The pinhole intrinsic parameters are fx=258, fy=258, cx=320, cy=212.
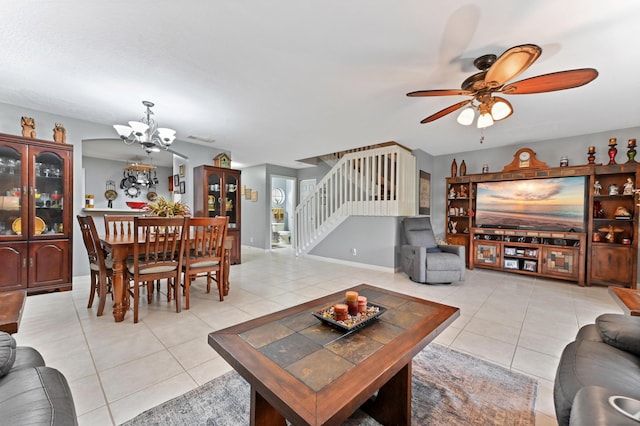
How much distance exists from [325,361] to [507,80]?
2260 mm

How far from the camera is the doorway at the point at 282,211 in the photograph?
335 inches

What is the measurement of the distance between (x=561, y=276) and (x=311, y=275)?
4.03 metres

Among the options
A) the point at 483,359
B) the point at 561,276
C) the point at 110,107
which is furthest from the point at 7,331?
the point at 561,276

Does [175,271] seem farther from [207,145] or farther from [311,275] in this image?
[207,145]

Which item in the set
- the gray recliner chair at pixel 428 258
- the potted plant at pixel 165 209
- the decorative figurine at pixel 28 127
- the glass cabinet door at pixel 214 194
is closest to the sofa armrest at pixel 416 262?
the gray recliner chair at pixel 428 258

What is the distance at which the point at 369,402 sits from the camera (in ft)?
4.89

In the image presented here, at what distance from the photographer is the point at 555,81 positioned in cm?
182

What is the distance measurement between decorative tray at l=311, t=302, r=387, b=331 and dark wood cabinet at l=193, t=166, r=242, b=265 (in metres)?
4.01

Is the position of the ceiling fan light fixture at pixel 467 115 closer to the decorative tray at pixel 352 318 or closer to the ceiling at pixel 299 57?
the ceiling at pixel 299 57

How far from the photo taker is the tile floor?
5.32 feet

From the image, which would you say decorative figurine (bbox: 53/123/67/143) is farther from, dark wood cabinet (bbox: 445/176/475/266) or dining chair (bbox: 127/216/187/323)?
dark wood cabinet (bbox: 445/176/475/266)

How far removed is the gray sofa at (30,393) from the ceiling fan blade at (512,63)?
8.75 feet

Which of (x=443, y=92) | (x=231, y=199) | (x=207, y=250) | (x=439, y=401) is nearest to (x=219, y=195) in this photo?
(x=231, y=199)

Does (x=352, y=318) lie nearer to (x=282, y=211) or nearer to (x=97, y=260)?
(x=97, y=260)
